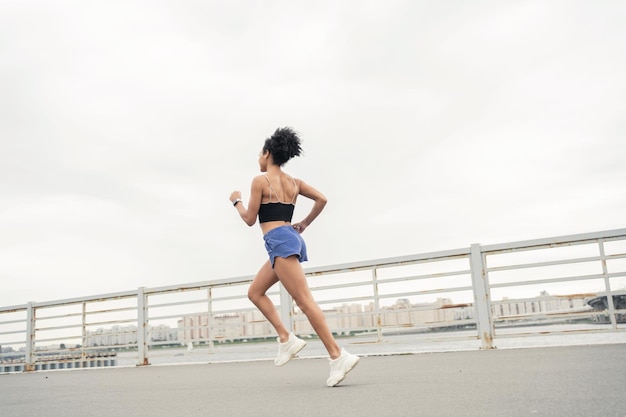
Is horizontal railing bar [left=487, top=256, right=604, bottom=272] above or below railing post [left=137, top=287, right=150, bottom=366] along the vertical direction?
above

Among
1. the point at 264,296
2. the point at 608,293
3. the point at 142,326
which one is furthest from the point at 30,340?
the point at 608,293

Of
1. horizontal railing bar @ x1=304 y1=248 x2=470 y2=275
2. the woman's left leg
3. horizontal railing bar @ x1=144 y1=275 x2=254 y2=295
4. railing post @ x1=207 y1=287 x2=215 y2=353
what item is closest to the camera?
the woman's left leg

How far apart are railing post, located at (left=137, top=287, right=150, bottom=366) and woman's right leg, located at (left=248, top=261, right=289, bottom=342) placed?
4.27 metres

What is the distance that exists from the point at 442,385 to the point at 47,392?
8.36ft

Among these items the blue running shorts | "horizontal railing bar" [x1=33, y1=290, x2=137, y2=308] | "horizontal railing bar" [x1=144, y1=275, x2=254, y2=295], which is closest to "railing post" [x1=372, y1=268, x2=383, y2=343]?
"horizontal railing bar" [x1=144, y1=275, x2=254, y2=295]

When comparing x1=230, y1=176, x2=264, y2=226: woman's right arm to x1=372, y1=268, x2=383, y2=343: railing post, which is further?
x1=372, y1=268, x2=383, y2=343: railing post

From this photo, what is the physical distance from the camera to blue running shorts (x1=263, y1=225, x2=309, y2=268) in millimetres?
3059

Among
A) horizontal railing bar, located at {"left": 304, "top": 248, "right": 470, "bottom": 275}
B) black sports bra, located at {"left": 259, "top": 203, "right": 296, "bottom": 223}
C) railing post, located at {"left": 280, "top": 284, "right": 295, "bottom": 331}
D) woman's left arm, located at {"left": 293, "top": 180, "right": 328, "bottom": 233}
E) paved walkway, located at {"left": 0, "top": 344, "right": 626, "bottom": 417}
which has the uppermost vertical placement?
woman's left arm, located at {"left": 293, "top": 180, "right": 328, "bottom": 233}

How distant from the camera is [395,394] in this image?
2301 millimetres

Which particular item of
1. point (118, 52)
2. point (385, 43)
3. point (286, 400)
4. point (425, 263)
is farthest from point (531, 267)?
point (118, 52)

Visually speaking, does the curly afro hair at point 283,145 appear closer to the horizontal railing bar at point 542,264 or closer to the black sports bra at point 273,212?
the black sports bra at point 273,212

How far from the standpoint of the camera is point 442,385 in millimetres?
2492

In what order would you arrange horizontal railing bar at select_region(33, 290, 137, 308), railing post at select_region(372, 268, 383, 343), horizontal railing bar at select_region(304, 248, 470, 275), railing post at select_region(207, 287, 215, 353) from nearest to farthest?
horizontal railing bar at select_region(304, 248, 470, 275) < railing post at select_region(372, 268, 383, 343) < railing post at select_region(207, 287, 215, 353) < horizontal railing bar at select_region(33, 290, 137, 308)

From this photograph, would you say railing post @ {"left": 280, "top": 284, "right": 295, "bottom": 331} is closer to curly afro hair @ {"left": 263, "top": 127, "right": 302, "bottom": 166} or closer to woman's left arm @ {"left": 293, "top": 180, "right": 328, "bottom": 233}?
woman's left arm @ {"left": 293, "top": 180, "right": 328, "bottom": 233}
